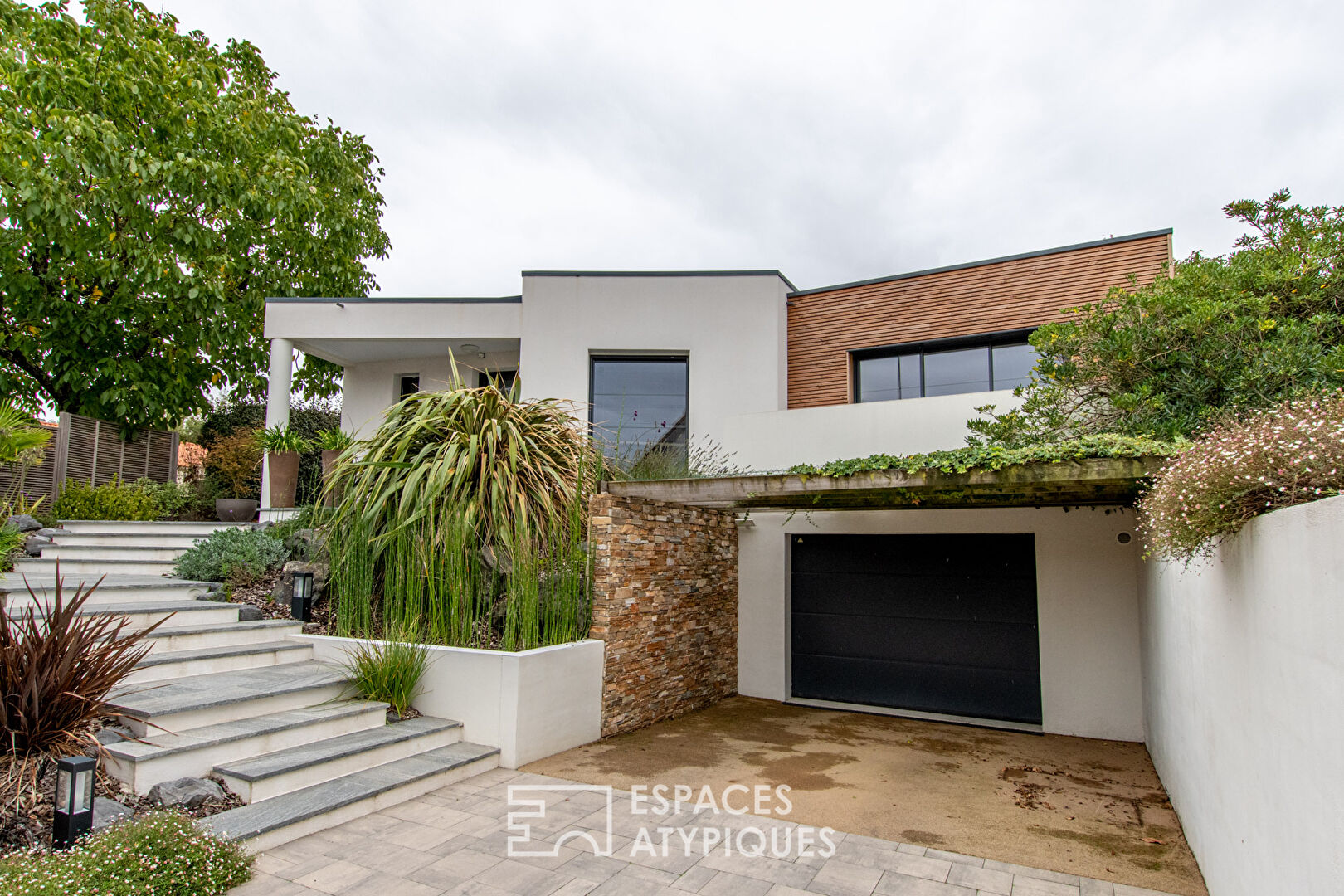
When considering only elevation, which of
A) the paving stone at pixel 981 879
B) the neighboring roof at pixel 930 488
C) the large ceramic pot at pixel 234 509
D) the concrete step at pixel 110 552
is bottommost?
the paving stone at pixel 981 879

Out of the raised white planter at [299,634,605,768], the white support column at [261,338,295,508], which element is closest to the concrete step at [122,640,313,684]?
the raised white planter at [299,634,605,768]

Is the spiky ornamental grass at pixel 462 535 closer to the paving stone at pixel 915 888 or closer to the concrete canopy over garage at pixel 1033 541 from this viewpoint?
the concrete canopy over garage at pixel 1033 541

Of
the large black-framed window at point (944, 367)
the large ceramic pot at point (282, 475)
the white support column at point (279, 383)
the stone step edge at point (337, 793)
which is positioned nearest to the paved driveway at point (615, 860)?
the stone step edge at point (337, 793)

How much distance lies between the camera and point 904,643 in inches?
296

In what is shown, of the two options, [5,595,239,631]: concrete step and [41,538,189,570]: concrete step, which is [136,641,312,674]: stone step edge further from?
[41,538,189,570]: concrete step

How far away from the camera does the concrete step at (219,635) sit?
5.06 metres

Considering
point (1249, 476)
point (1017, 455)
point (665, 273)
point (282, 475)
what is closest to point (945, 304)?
point (665, 273)

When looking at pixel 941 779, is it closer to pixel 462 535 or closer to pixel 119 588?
pixel 462 535

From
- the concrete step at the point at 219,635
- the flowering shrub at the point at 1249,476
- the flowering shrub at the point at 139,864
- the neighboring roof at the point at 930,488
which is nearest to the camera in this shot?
the flowering shrub at the point at 1249,476

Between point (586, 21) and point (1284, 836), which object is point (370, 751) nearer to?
point (1284, 836)

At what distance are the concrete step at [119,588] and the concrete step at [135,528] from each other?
1402 millimetres

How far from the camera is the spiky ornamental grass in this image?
578cm

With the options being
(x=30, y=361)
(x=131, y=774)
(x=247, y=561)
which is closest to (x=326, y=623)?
(x=247, y=561)

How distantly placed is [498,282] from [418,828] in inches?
392
